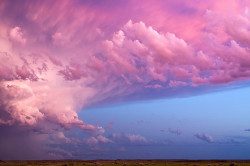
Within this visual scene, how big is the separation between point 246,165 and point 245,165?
261mm

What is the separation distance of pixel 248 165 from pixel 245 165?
3.39 ft

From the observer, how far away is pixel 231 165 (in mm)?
72188

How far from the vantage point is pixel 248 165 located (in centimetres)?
7025

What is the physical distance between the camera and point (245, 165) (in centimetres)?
6988

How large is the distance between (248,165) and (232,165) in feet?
13.0

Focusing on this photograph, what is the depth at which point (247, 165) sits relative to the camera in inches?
2763

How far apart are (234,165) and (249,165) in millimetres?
3676

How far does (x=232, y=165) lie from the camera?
237 feet

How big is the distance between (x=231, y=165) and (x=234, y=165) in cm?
97

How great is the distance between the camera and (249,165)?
7031 cm

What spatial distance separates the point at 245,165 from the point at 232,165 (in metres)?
3.45

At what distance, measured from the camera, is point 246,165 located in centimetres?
6988

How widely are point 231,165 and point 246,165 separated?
3849mm
